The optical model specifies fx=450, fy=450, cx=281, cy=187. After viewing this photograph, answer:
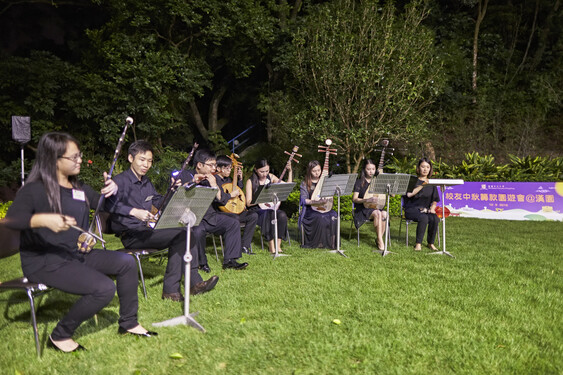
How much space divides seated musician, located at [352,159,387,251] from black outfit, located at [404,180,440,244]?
1.57 feet

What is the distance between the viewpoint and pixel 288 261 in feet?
21.7

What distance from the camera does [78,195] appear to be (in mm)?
3381

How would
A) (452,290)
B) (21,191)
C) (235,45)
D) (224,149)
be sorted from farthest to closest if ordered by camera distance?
(224,149) → (235,45) → (452,290) → (21,191)

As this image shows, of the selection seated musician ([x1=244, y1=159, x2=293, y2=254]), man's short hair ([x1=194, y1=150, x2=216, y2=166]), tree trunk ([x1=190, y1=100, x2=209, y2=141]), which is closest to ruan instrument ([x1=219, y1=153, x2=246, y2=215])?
seated musician ([x1=244, y1=159, x2=293, y2=254])

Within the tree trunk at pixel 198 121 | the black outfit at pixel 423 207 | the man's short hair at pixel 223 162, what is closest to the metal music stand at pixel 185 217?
the man's short hair at pixel 223 162

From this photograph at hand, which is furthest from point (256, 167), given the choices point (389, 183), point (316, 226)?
point (389, 183)

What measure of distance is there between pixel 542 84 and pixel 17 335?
69.0 ft

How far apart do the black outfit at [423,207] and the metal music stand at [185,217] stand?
184 inches

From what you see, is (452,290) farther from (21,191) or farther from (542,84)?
(542,84)

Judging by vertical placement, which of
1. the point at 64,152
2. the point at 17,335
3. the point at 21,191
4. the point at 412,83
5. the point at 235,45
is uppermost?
the point at 235,45

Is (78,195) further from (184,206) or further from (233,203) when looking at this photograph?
(233,203)

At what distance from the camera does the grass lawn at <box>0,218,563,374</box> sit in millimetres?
3117

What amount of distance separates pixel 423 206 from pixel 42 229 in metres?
6.20

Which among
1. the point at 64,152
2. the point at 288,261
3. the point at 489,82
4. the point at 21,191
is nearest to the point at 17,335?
the point at 21,191
